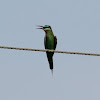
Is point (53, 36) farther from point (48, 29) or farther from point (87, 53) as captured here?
point (87, 53)

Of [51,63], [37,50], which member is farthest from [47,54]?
[37,50]

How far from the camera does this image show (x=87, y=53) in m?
5.88

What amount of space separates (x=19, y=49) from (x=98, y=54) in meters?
1.32

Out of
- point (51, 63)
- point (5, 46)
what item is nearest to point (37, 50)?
point (5, 46)

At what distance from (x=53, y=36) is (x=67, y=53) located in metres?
3.55

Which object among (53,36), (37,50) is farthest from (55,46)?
(37,50)

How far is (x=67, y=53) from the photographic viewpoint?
19.7 ft

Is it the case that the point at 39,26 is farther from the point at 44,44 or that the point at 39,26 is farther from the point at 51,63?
the point at 51,63

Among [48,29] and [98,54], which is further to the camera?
[48,29]

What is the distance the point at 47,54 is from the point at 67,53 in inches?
129

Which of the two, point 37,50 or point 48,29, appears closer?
point 37,50

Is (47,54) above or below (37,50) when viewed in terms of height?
below

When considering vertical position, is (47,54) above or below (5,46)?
below

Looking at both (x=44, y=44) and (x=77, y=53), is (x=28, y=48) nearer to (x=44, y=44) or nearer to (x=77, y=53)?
(x=77, y=53)
